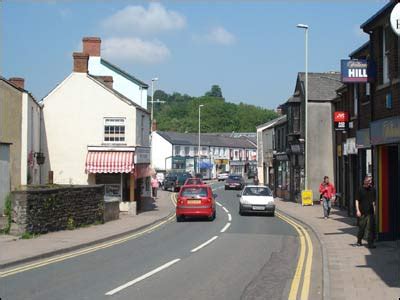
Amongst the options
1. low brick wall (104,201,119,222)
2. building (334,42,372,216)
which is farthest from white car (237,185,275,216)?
low brick wall (104,201,119,222)

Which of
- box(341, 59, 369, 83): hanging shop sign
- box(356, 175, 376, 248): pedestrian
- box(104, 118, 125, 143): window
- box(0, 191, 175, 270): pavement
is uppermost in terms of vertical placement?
box(341, 59, 369, 83): hanging shop sign

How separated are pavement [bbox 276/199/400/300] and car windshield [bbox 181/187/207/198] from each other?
736 cm

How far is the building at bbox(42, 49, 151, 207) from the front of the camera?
1280 inches

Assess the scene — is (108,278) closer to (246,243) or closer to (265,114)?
(246,243)

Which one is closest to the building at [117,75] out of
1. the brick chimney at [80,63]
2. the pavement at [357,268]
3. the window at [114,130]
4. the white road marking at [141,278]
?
the brick chimney at [80,63]

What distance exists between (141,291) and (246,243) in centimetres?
851

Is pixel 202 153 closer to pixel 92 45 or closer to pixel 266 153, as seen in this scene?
pixel 266 153

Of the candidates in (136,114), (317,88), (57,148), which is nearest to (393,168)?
(136,114)

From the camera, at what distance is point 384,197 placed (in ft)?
55.4

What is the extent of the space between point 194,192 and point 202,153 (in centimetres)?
7997

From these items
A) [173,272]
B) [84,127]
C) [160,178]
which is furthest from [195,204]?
[160,178]

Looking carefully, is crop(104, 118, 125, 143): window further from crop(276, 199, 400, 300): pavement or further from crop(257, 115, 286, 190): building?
crop(257, 115, 286, 190): building

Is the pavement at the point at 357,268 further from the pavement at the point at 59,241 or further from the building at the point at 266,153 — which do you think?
the building at the point at 266,153

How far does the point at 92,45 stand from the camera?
42.2 meters
